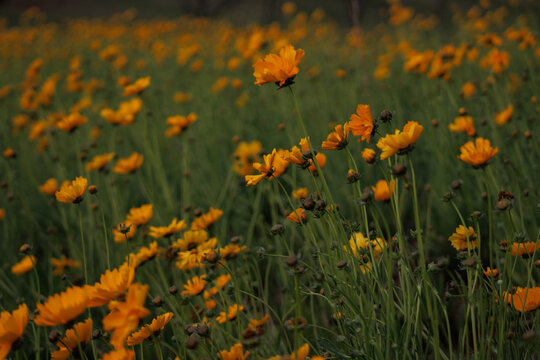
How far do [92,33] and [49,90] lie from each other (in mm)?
4596

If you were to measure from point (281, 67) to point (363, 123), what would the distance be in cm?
21

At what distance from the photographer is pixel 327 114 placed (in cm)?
250

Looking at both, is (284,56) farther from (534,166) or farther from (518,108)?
(518,108)

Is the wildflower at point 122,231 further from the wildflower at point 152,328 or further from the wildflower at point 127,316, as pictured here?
the wildflower at point 127,316

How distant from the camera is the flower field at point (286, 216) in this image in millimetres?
798

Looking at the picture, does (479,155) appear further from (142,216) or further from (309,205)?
(142,216)

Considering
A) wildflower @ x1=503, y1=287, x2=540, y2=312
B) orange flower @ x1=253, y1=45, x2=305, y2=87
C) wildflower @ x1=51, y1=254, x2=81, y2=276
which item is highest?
orange flower @ x1=253, y1=45, x2=305, y2=87

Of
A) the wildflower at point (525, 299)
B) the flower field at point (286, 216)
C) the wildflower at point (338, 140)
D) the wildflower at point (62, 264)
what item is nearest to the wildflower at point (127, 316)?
the flower field at point (286, 216)

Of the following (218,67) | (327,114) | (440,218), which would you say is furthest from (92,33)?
(440,218)

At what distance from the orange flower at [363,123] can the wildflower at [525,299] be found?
1.32ft

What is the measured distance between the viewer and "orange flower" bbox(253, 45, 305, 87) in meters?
0.87

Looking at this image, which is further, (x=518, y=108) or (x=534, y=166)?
(x=518, y=108)

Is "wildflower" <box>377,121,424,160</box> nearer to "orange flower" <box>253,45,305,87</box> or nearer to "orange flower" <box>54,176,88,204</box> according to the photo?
"orange flower" <box>253,45,305,87</box>

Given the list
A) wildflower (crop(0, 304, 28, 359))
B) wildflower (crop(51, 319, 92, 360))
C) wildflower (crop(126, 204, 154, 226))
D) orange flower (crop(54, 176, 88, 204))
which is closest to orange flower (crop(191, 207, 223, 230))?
wildflower (crop(126, 204, 154, 226))
